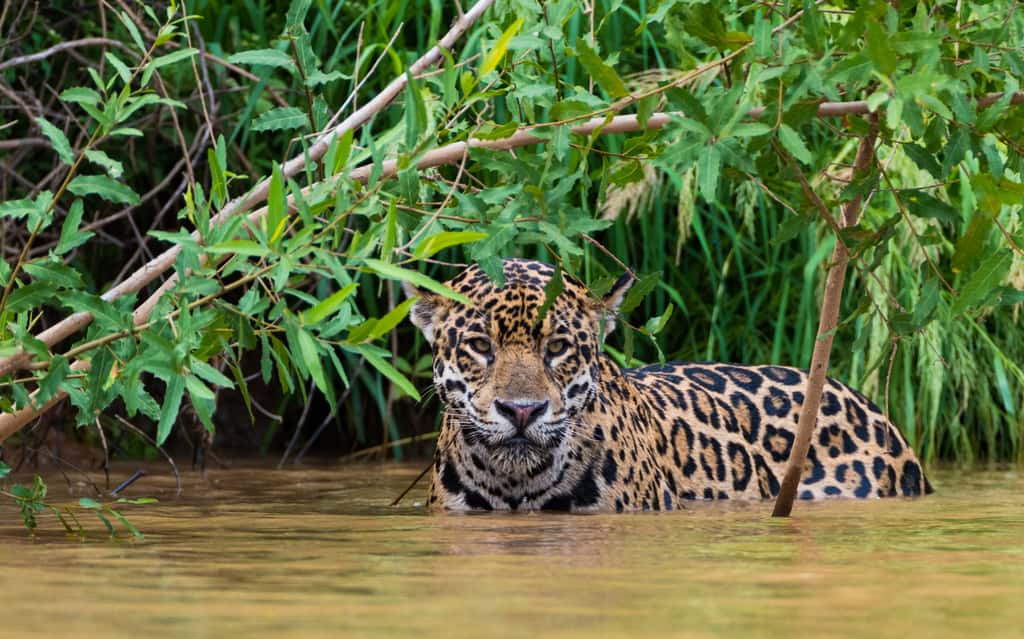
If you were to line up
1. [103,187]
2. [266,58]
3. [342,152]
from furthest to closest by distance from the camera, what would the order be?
[266,58] < [103,187] < [342,152]

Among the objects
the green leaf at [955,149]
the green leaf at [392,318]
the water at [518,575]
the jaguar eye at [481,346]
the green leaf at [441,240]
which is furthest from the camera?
the jaguar eye at [481,346]

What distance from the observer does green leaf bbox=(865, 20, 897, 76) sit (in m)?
3.46

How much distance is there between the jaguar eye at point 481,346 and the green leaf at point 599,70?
1603 millimetres

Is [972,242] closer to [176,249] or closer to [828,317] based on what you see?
[828,317]

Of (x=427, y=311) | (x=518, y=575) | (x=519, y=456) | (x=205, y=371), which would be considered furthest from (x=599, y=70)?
(x=427, y=311)

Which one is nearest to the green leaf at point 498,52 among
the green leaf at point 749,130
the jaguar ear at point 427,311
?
the green leaf at point 749,130

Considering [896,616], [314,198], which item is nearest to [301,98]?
[314,198]

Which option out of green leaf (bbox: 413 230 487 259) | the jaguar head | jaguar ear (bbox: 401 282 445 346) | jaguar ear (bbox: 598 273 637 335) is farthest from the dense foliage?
jaguar ear (bbox: 401 282 445 346)

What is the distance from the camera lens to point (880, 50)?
3.46 m

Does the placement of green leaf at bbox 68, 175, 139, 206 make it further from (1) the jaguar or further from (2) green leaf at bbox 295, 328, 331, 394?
(1) the jaguar

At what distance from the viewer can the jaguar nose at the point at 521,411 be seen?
5.22 m

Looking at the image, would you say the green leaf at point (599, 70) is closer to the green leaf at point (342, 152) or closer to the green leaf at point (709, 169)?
the green leaf at point (709, 169)

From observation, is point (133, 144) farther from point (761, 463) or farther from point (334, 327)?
point (334, 327)

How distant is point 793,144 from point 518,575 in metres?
1.17
